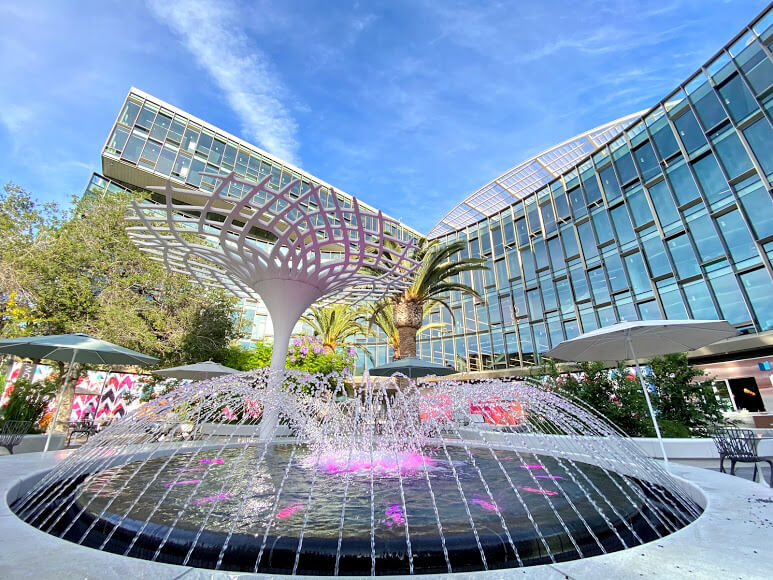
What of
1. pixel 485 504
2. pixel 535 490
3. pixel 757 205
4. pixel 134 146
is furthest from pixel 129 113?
pixel 757 205

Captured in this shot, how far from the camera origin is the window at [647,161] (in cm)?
2210

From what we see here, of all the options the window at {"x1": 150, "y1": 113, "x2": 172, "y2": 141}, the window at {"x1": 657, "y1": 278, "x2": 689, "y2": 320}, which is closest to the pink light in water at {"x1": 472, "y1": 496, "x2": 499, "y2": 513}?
the window at {"x1": 657, "y1": 278, "x2": 689, "y2": 320}

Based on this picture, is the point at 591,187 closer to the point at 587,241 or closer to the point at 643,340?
the point at 587,241

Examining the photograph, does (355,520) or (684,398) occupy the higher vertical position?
(684,398)

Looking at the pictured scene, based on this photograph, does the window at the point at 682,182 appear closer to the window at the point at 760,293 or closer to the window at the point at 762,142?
the window at the point at 762,142

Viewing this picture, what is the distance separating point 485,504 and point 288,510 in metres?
2.05

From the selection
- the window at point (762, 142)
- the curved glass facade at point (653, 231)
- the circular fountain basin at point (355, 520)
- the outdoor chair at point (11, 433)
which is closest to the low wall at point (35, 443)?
the outdoor chair at point (11, 433)

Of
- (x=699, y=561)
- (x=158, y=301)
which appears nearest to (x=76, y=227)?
(x=158, y=301)

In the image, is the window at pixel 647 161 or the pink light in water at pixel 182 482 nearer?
the pink light in water at pixel 182 482

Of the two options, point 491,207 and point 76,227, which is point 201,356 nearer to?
point 76,227

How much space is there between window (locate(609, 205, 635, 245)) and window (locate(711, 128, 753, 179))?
216 inches

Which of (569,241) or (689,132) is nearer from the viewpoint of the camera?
(689,132)

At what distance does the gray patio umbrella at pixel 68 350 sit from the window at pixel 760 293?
968 inches

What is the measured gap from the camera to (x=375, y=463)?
679 cm
